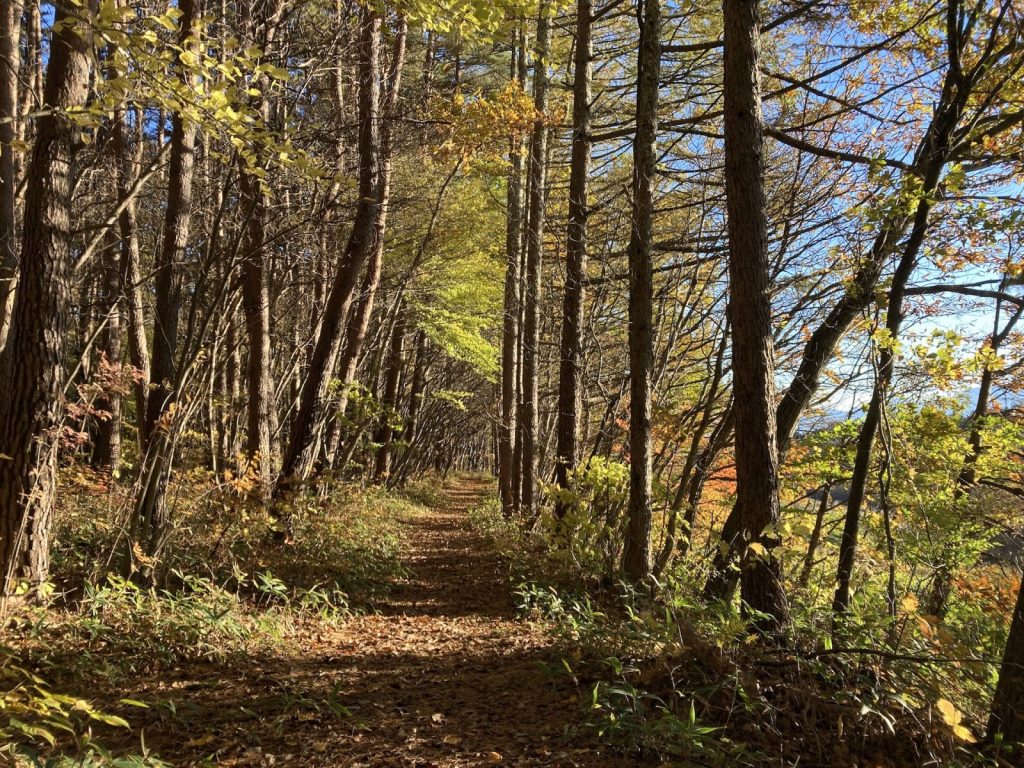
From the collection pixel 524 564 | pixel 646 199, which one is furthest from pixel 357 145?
pixel 524 564

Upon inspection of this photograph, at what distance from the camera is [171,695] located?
12.4 feet

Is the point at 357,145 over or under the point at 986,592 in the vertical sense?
over

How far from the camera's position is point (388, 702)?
4105 mm

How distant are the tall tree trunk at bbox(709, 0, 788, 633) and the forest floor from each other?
5.29 ft

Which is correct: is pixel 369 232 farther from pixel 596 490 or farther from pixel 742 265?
pixel 742 265

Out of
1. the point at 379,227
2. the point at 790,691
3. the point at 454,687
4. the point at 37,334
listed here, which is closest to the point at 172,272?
the point at 37,334

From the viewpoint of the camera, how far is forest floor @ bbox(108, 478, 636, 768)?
3295mm

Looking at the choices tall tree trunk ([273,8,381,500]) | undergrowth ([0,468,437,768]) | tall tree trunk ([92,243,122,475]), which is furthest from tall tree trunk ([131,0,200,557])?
tall tree trunk ([92,243,122,475])

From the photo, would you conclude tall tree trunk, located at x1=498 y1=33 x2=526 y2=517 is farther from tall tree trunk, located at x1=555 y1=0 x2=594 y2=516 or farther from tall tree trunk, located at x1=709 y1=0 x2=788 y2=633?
tall tree trunk, located at x1=709 y1=0 x2=788 y2=633

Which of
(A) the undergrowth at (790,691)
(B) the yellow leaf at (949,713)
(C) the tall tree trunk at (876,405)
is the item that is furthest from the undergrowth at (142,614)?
(C) the tall tree trunk at (876,405)

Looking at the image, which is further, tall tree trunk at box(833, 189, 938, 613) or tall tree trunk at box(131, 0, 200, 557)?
tall tree trunk at box(131, 0, 200, 557)

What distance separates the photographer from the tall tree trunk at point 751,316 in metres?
4.14

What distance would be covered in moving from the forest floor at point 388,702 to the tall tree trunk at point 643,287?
4.87 ft

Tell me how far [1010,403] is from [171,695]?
15784 millimetres
